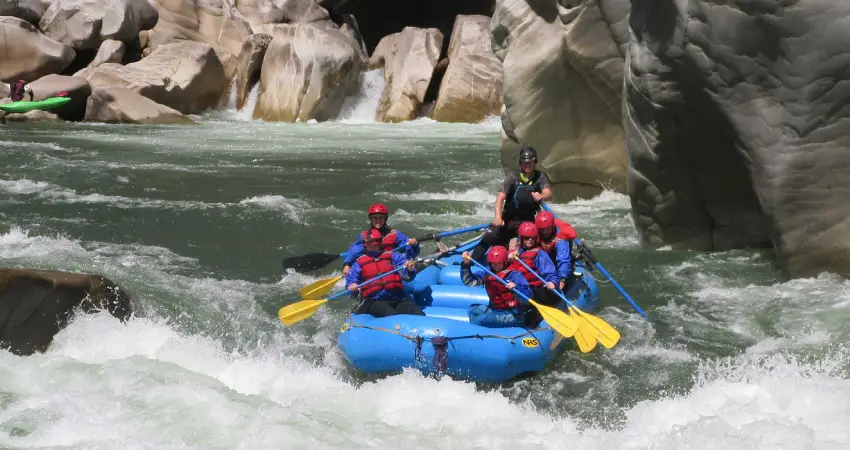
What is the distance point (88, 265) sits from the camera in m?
7.86

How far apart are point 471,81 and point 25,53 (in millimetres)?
10743

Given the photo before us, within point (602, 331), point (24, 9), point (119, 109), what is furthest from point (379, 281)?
point (24, 9)

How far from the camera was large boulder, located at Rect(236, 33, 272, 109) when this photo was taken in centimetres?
2281

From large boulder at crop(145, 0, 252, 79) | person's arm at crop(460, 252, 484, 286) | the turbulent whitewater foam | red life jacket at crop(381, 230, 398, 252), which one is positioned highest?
red life jacket at crop(381, 230, 398, 252)

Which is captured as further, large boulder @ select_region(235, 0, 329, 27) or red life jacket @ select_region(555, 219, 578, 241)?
large boulder @ select_region(235, 0, 329, 27)

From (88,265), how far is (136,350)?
2.10 metres

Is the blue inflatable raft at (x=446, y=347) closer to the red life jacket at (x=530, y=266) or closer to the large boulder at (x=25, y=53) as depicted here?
the red life jacket at (x=530, y=266)

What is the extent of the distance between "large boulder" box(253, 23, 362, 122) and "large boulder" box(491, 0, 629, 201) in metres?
10.2

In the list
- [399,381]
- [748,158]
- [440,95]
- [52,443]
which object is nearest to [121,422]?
[52,443]

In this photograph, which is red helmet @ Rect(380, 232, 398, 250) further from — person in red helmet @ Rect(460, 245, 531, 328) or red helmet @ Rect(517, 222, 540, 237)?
red helmet @ Rect(517, 222, 540, 237)

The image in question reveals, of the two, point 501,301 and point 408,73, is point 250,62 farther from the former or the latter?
point 501,301

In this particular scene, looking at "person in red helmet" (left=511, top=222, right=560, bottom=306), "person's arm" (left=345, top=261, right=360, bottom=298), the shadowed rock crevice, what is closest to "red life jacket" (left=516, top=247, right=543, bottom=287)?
A: "person in red helmet" (left=511, top=222, right=560, bottom=306)

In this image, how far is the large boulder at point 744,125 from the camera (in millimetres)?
6832

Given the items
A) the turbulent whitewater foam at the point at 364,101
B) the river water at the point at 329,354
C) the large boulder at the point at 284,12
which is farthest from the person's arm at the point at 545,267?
the large boulder at the point at 284,12
